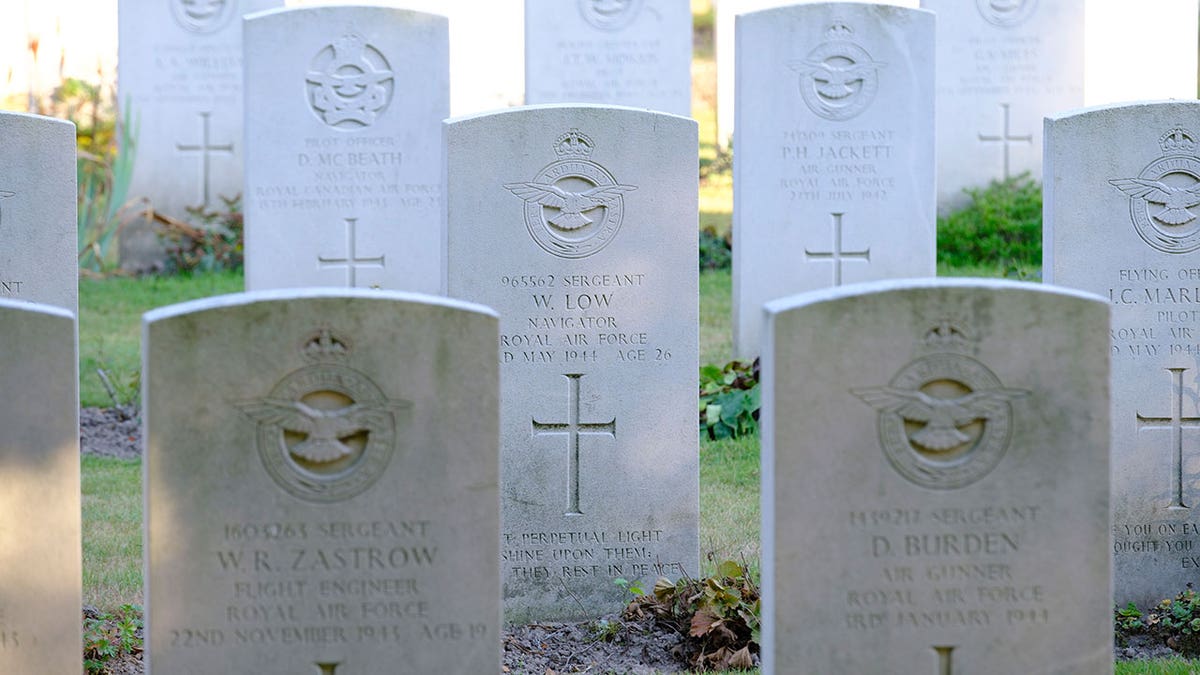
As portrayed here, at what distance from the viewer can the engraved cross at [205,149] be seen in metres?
12.5

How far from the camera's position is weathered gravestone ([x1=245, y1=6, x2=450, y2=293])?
27.4ft

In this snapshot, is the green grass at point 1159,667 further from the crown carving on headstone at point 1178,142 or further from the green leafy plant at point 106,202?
the green leafy plant at point 106,202

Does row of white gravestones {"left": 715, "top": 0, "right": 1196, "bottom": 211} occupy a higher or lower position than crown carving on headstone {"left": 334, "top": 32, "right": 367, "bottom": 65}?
higher

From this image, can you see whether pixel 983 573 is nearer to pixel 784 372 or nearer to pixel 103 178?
pixel 784 372

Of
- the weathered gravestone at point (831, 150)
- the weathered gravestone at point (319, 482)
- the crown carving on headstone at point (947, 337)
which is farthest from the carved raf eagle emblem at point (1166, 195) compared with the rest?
the weathered gravestone at point (831, 150)

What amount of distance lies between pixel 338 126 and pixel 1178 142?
14.7ft

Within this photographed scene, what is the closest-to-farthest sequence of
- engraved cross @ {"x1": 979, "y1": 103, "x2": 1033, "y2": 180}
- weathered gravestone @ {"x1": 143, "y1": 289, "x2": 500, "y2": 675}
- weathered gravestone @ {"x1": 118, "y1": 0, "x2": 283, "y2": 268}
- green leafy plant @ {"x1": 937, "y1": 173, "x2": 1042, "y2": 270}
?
weathered gravestone @ {"x1": 143, "y1": 289, "x2": 500, "y2": 675}, green leafy plant @ {"x1": 937, "y1": 173, "x2": 1042, "y2": 270}, weathered gravestone @ {"x1": 118, "y1": 0, "x2": 283, "y2": 268}, engraved cross @ {"x1": 979, "y1": 103, "x2": 1033, "y2": 180}

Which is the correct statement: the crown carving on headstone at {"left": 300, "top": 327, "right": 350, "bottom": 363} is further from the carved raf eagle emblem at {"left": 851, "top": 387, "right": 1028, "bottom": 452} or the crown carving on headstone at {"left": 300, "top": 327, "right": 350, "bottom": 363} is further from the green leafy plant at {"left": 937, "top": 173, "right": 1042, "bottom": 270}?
the green leafy plant at {"left": 937, "top": 173, "right": 1042, "bottom": 270}

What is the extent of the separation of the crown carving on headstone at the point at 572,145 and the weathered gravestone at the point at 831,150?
3431mm

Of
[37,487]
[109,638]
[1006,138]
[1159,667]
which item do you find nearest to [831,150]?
[1006,138]

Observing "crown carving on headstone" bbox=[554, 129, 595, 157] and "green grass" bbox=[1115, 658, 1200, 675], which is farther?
"crown carving on headstone" bbox=[554, 129, 595, 157]

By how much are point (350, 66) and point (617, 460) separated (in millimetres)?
3663

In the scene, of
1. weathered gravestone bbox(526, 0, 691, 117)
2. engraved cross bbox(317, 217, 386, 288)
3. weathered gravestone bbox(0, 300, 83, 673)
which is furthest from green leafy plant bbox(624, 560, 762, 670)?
weathered gravestone bbox(526, 0, 691, 117)

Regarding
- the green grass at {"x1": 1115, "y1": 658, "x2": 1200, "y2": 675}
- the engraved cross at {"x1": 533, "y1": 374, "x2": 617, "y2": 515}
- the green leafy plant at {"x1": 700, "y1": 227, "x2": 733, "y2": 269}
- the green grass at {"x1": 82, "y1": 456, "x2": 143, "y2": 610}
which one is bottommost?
the green grass at {"x1": 1115, "y1": 658, "x2": 1200, "y2": 675}
